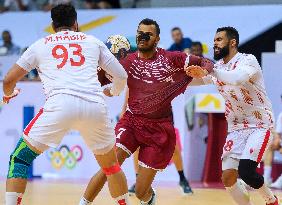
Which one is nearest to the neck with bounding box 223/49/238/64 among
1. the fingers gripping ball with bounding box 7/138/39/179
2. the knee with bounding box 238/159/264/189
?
the knee with bounding box 238/159/264/189

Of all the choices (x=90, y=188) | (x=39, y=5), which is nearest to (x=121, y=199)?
(x=90, y=188)

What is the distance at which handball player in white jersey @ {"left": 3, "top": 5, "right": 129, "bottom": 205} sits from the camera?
6199mm

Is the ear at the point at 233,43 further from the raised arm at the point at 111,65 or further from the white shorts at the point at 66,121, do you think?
the white shorts at the point at 66,121

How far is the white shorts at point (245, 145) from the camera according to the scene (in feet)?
25.0

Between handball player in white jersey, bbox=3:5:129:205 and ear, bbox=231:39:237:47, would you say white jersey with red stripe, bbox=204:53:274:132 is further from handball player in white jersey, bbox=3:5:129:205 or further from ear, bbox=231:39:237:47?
handball player in white jersey, bbox=3:5:129:205

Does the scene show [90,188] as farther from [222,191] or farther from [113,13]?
[113,13]

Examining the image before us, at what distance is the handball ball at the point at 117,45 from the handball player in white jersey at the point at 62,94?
4.78 ft

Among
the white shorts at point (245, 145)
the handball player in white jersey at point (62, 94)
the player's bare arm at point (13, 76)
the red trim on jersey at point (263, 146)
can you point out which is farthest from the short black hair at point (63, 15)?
the red trim on jersey at point (263, 146)

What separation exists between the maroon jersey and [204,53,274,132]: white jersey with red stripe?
13.7 inches

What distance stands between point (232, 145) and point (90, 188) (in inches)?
58.5

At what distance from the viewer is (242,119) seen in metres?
7.79

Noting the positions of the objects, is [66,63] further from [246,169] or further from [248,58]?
[246,169]

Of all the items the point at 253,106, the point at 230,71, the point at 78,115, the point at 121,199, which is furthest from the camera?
the point at 253,106

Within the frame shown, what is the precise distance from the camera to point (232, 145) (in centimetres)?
776
